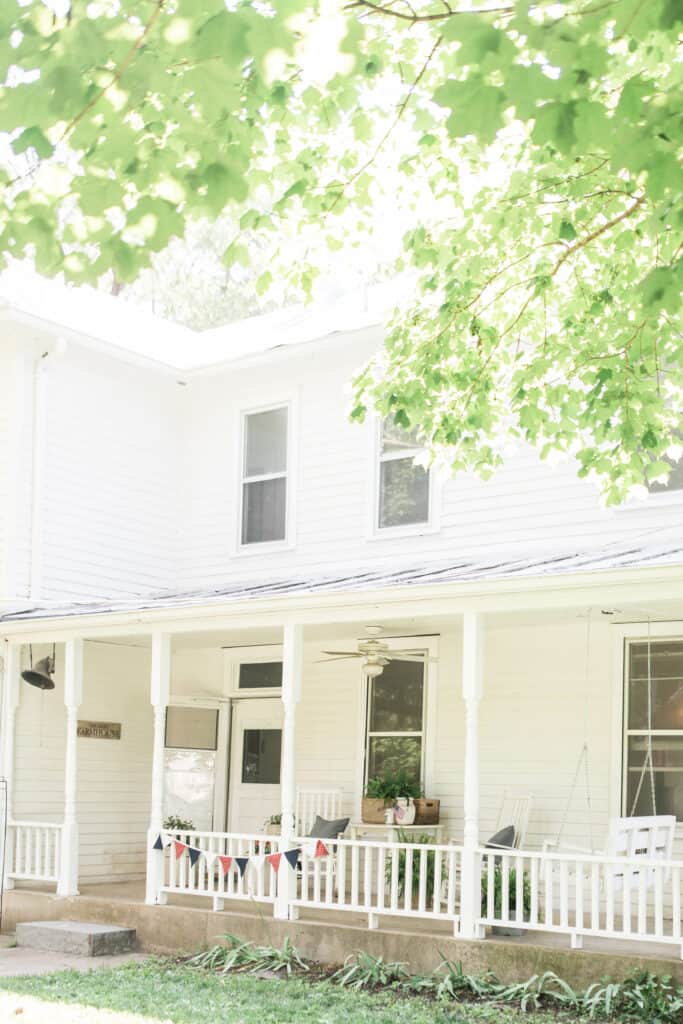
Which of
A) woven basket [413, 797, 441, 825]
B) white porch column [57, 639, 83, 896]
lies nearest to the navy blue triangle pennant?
woven basket [413, 797, 441, 825]

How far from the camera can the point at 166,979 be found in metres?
11.0

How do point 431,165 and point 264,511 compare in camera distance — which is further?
point 264,511

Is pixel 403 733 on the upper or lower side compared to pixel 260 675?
lower

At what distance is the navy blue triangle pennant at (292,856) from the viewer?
11742 mm

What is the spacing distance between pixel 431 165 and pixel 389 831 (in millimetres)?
7213

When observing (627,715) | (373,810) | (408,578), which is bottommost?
(373,810)

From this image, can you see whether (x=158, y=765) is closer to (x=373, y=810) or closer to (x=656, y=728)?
(x=373, y=810)

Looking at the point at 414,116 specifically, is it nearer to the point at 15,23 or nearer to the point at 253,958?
the point at 15,23

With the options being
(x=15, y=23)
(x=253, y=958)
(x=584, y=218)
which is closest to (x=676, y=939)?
(x=253, y=958)

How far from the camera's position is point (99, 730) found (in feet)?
52.1

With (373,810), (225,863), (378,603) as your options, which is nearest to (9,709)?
(225,863)

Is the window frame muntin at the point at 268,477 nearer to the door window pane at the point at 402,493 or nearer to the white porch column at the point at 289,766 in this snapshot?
the door window pane at the point at 402,493

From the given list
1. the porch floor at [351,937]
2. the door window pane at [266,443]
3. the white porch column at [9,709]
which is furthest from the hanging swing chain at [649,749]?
the white porch column at [9,709]

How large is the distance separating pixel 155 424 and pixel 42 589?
2.84 meters
